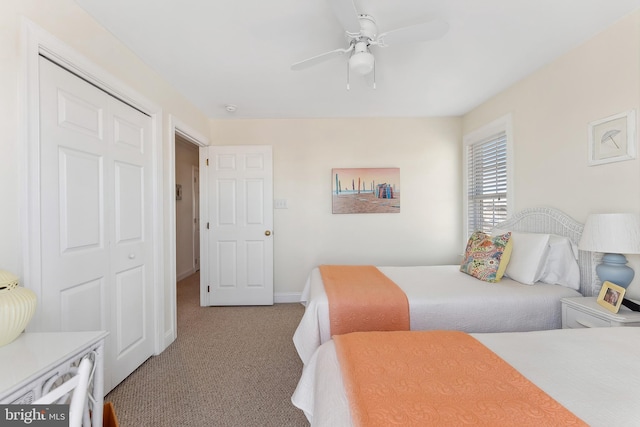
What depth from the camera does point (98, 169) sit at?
1.70 m

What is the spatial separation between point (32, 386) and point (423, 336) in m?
1.40

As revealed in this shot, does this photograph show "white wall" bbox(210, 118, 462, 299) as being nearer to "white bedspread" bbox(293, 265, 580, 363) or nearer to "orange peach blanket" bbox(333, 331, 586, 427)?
"white bedspread" bbox(293, 265, 580, 363)

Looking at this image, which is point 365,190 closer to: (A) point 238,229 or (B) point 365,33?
(A) point 238,229

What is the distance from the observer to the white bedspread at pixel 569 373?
78 centimetres

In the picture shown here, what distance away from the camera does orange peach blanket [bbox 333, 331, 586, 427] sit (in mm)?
725

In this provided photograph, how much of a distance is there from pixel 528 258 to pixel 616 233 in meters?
0.60

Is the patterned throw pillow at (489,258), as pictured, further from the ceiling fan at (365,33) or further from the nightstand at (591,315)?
the ceiling fan at (365,33)

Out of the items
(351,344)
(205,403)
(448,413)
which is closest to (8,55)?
(351,344)

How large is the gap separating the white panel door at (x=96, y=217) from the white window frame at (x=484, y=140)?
3310 mm

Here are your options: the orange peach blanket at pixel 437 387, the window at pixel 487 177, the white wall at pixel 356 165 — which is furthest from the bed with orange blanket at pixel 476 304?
the white wall at pixel 356 165

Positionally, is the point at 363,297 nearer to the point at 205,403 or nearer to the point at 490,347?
the point at 490,347

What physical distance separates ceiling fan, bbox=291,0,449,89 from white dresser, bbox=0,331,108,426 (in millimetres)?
1839

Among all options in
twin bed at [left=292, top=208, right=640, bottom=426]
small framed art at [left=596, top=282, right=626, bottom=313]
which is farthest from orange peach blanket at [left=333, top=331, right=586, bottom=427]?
small framed art at [left=596, top=282, right=626, bottom=313]

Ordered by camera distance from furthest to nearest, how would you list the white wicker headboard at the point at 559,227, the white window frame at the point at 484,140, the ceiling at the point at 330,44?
the white window frame at the point at 484,140 → the white wicker headboard at the point at 559,227 → the ceiling at the point at 330,44
